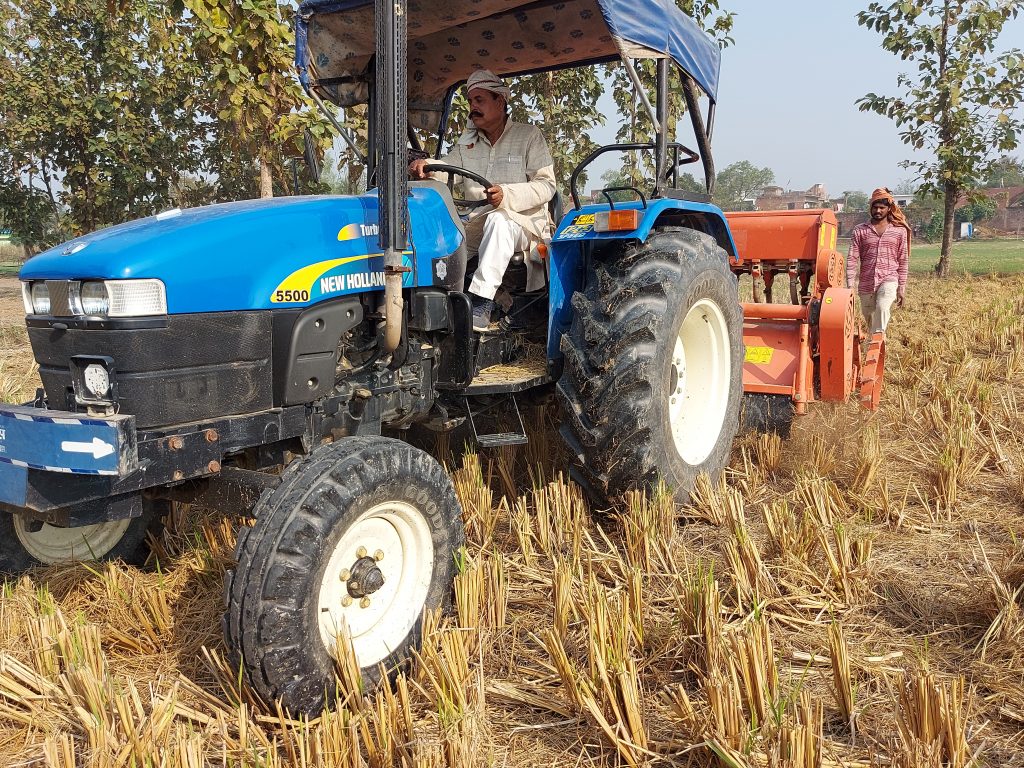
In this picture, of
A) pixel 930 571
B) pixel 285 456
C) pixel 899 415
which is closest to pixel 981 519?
pixel 930 571

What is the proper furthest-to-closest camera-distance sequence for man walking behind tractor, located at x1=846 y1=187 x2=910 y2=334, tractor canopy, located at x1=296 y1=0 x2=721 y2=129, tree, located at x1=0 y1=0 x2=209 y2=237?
tree, located at x1=0 y1=0 x2=209 y2=237 < man walking behind tractor, located at x1=846 y1=187 x2=910 y2=334 < tractor canopy, located at x1=296 y1=0 x2=721 y2=129

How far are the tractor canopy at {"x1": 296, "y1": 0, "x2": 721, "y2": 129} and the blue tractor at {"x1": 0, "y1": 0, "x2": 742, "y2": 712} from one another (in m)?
0.02

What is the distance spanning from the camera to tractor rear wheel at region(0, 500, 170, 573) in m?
2.85

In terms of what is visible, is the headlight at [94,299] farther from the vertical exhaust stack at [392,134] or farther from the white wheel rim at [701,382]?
the white wheel rim at [701,382]

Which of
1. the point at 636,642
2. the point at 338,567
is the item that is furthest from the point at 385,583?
the point at 636,642

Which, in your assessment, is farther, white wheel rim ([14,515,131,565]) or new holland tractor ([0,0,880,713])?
white wheel rim ([14,515,131,565])

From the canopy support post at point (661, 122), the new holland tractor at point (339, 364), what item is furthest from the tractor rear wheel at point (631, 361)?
the canopy support post at point (661, 122)

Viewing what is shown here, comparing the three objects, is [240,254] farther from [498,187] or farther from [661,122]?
[661,122]

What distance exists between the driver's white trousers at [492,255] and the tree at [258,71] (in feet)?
12.1

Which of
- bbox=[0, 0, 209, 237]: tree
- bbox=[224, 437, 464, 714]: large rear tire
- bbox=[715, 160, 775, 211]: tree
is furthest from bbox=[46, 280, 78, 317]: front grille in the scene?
bbox=[715, 160, 775, 211]: tree

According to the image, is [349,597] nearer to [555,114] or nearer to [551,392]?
[551,392]

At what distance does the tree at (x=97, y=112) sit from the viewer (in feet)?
42.4

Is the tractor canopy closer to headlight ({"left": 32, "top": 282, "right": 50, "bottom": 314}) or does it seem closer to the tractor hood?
the tractor hood

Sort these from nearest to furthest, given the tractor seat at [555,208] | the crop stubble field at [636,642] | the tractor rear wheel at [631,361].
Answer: the crop stubble field at [636,642] → the tractor rear wheel at [631,361] → the tractor seat at [555,208]
